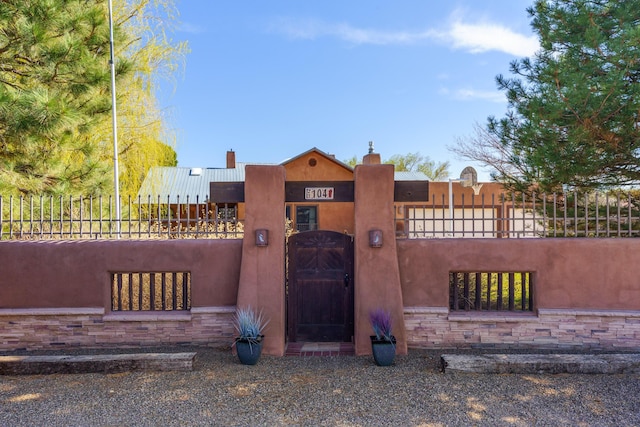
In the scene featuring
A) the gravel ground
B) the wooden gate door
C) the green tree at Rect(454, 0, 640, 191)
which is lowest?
the gravel ground

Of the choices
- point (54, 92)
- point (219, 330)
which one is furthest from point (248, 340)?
point (54, 92)

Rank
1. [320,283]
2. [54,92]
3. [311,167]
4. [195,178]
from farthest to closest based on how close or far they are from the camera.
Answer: [195,178] < [311,167] < [54,92] < [320,283]

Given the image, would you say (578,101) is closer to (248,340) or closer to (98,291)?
(248,340)

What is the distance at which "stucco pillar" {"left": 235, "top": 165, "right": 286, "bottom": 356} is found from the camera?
6.59m

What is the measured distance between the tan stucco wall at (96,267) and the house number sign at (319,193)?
1330 mm

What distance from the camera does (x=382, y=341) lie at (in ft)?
19.9

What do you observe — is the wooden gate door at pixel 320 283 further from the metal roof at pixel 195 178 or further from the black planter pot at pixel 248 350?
the metal roof at pixel 195 178

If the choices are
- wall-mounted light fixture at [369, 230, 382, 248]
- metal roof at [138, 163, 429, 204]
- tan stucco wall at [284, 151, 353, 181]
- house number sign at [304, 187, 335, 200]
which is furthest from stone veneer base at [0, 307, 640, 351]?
tan stucco wall at [284, 151, 353, 181]

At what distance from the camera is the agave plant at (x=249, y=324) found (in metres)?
6.11

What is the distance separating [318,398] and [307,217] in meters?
14.4

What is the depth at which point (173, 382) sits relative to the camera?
540cm

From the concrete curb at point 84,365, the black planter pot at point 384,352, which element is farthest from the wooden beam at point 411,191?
the concrete curb at point 84,365

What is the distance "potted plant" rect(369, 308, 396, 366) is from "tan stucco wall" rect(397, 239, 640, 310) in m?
0.74

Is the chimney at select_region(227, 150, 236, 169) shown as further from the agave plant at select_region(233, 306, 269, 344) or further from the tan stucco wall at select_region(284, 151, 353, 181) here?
the agave plant at select_region(233, 306, 269, 344)
